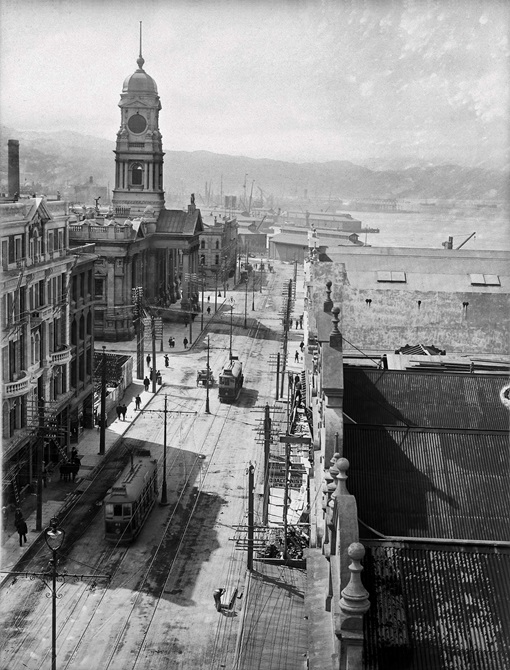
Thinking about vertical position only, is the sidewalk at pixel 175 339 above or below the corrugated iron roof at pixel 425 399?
below

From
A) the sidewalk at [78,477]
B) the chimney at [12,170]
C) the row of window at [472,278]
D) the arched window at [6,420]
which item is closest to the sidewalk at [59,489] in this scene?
Answer: the sidewalk at [78,477]

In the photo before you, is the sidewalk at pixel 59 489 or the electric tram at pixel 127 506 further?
the electric tram at pixel 127 506

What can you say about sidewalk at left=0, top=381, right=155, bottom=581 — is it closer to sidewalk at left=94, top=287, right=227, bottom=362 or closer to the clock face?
sidewalk at left=94, top=287, right=227, bottom=362

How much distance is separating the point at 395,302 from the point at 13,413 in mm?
22209

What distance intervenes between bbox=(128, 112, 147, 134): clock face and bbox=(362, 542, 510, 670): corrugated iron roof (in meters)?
109

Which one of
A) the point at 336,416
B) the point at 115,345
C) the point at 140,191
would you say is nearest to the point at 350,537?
the point at 336,416

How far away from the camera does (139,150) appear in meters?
124

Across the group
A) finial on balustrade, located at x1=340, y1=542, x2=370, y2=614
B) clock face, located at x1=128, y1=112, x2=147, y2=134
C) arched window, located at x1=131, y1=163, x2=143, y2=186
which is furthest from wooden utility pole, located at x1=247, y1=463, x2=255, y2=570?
arched window, located at x1=131, y1=163, x2=143, y2=186

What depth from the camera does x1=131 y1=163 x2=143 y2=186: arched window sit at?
12656cm

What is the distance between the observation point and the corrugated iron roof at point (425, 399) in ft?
86.4

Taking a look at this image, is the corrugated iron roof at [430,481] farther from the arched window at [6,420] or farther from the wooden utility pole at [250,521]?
the arched window at [6,420]

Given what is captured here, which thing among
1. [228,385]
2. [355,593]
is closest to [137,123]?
[228,385]

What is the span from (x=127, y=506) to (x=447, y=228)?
74.0 m

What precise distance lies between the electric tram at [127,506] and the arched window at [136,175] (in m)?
84.0
